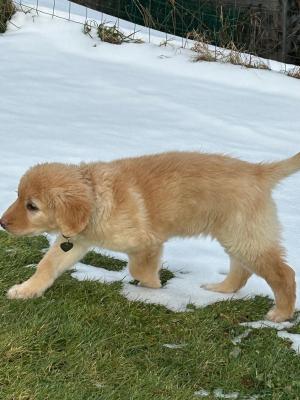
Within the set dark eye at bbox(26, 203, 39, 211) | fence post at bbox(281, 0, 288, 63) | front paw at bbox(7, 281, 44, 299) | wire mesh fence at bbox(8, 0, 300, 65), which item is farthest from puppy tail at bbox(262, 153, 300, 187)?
fence post at bbox(281, 0, 288, 63)

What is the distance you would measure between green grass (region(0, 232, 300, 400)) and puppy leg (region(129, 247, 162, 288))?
15 centimetres

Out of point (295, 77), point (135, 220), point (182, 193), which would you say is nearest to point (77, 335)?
point (135, 220)

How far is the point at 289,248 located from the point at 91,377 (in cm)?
214

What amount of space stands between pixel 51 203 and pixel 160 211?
1.89 ft

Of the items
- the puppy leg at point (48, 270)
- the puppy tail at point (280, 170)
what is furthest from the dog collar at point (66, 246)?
the puppy tail at point (280, 170)

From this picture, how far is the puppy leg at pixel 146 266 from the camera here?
3508mm

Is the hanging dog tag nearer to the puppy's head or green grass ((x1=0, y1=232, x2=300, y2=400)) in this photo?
the puppy's head

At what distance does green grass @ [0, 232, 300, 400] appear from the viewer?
2.57 meters

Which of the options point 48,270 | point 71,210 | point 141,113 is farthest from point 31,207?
point 141,113

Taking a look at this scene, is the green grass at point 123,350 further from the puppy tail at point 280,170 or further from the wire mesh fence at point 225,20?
the wire mesh fence at point 225,20

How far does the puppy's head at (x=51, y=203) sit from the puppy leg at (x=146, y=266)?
443mm

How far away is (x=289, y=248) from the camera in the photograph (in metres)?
4.38

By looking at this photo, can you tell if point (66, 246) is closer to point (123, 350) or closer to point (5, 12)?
point (123, 350)

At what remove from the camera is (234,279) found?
374 centimetres
